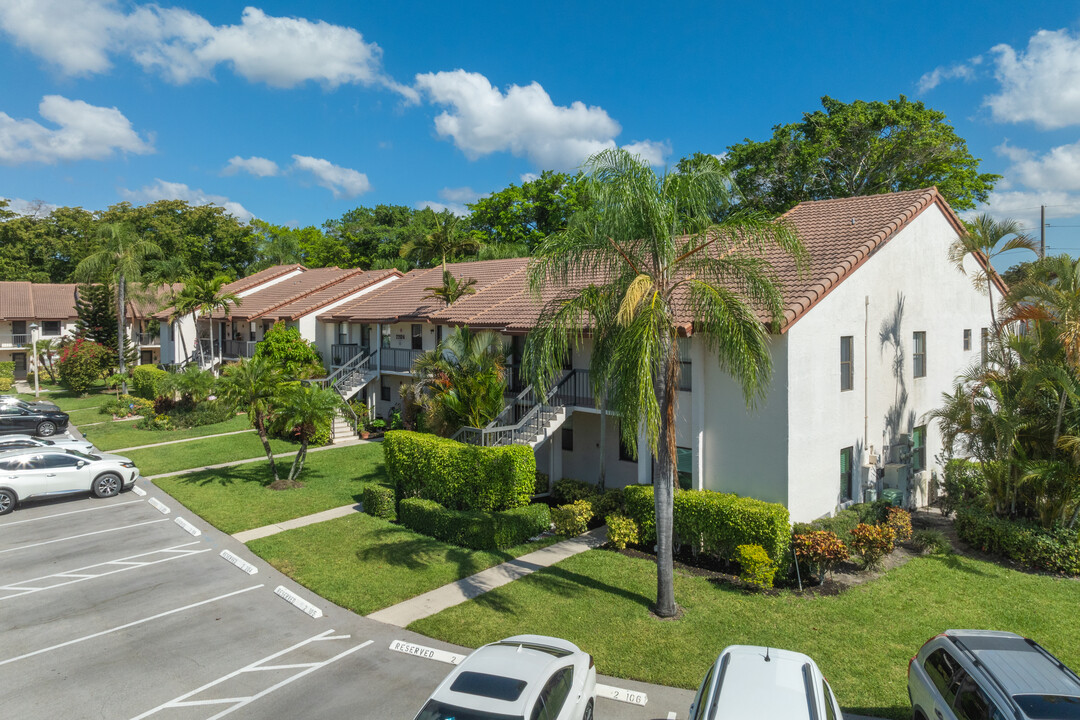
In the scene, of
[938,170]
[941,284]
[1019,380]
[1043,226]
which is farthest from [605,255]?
[1043,226]

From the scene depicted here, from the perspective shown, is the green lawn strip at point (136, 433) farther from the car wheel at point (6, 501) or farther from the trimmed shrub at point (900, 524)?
the trimmed shrub at point (900, 524)

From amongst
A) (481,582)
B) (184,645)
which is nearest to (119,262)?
(184,645)

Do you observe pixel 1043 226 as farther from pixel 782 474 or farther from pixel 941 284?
pixel 782 474

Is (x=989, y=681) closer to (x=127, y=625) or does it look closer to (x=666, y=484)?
(x=666, y=484)

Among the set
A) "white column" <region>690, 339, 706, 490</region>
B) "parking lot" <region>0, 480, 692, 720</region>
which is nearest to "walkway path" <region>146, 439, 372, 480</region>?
"parking lot" <region>0, 480, 692, 720</region>

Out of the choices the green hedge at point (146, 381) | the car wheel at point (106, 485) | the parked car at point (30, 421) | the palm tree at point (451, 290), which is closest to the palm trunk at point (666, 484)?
the palm tree at point (451, 290)

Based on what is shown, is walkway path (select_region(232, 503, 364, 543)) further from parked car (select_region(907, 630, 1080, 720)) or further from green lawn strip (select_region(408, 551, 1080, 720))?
parked car (select_region(907, 630, 1080, 720))
